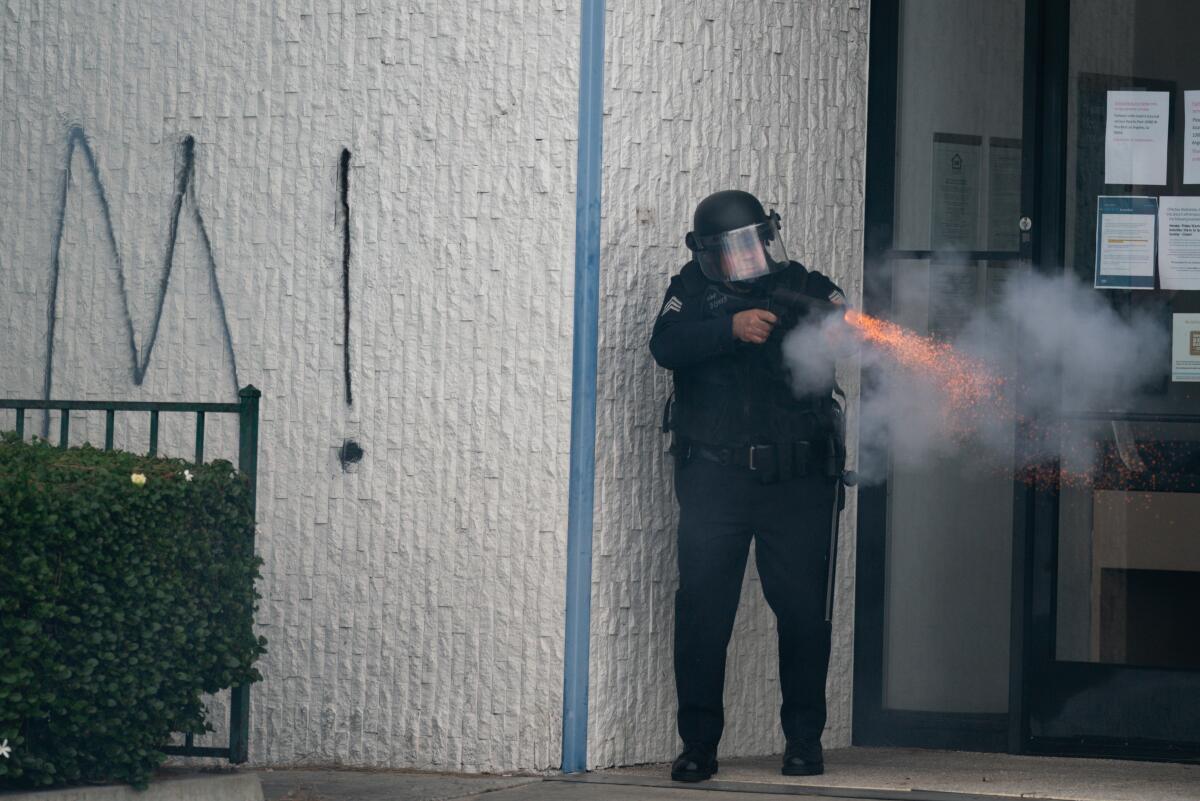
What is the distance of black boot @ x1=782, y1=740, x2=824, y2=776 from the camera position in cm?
543

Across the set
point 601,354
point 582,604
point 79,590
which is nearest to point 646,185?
point 601,354

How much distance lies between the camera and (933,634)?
6.30 m

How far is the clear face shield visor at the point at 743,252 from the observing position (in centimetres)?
A: 530

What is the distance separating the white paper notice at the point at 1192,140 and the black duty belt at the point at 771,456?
179 cm

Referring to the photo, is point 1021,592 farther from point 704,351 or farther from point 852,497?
point 704,351

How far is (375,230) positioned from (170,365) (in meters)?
0.95

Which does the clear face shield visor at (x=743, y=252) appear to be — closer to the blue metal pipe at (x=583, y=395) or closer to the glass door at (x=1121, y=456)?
the blue metal pipe at (x=583, y=395)

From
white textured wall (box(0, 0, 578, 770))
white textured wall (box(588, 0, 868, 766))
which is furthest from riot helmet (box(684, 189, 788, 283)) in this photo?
white textured wall (box(0, 0, 578, 770))

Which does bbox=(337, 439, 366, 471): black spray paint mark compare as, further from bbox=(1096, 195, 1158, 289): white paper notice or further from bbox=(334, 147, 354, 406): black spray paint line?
bbox=(1096, 195, 1158, 289): white paper notice

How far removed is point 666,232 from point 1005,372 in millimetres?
1376

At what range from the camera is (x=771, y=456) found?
530cm

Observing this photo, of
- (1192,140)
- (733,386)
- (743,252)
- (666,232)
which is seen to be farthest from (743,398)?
(1192,140)

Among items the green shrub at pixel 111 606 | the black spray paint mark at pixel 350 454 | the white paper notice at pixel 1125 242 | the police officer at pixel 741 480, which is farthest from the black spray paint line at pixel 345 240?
the white paper notice at pixel 1125 242

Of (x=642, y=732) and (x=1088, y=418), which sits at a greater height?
(x=1088, y=418)
